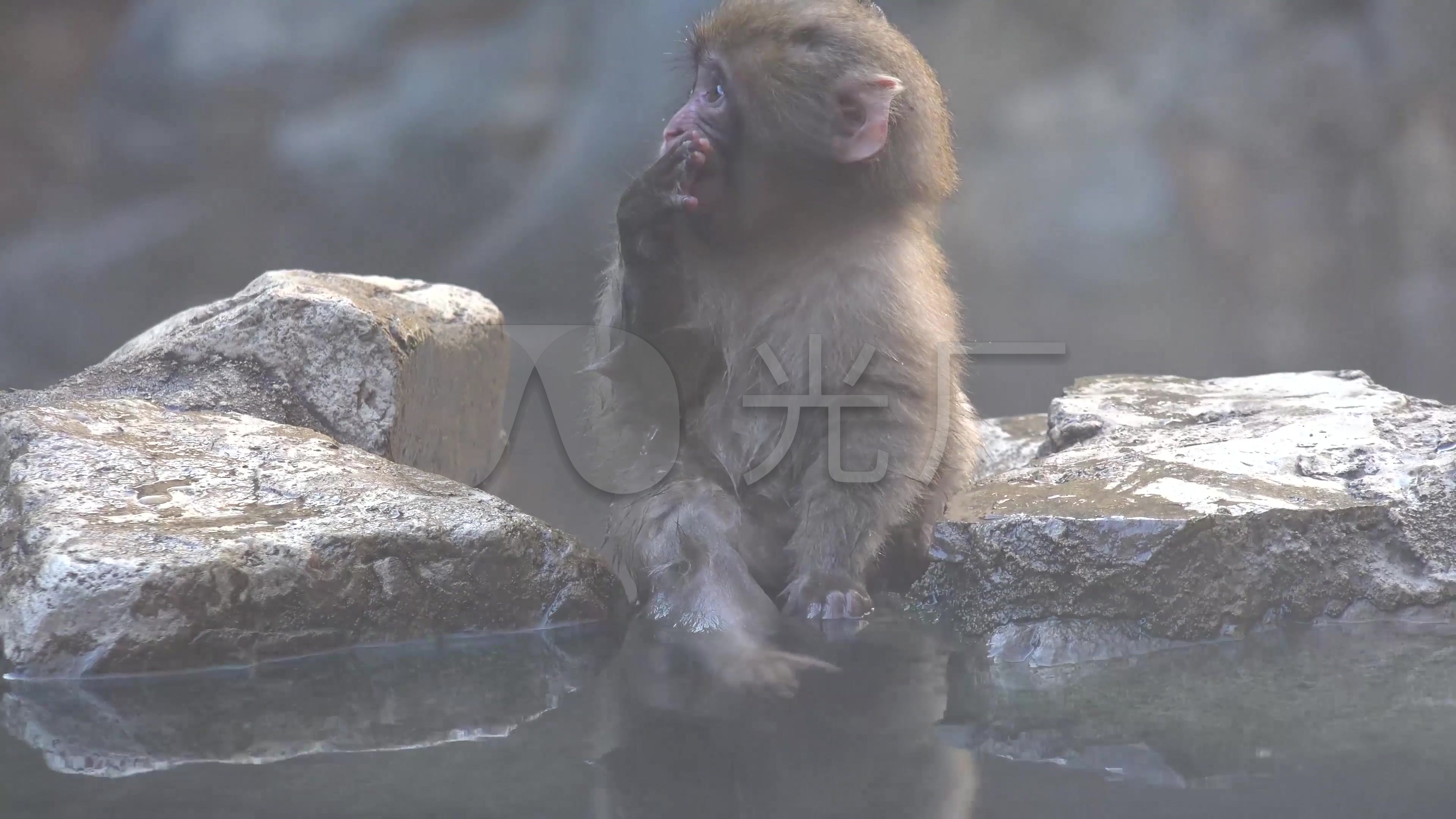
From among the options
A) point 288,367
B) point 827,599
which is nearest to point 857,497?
point 827,599

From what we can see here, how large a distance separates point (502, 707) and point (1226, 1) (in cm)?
632

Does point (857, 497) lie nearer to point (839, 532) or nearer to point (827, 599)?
point (839, 532)

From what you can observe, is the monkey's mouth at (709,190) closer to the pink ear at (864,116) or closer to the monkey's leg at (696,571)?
the pink ear at (864,116)

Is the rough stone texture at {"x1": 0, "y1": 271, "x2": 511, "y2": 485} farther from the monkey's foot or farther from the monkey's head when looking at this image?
the monkey's foot

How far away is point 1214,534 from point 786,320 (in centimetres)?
115

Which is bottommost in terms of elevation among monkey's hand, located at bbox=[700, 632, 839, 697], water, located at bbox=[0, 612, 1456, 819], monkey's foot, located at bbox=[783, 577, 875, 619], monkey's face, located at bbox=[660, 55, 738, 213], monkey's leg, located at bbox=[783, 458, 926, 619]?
water, located at bbox=[0, 612, 1456, 819]

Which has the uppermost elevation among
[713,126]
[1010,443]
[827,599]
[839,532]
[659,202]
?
[713,126]

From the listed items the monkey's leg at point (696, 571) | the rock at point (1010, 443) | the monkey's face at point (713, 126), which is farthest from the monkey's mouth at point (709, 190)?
the rock at point (1010, 443)

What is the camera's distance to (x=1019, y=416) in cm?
552

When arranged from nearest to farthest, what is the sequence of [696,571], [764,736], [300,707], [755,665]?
[764,736] < [300,707] < [755,665] < [696,571]

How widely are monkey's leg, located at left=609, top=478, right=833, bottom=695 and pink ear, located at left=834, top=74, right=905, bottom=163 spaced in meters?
0.92

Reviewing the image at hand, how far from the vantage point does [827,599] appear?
3.23 m

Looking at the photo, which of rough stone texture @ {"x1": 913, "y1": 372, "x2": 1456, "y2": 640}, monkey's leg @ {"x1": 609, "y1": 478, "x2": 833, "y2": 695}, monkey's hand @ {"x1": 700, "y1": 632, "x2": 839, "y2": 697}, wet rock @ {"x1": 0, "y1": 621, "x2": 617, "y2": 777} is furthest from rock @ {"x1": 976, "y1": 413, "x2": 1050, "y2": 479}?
wet rock @ {"x1": 0, "y1": 621, "x2": 617, "y2": 777}

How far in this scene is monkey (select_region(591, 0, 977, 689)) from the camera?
3254mm
